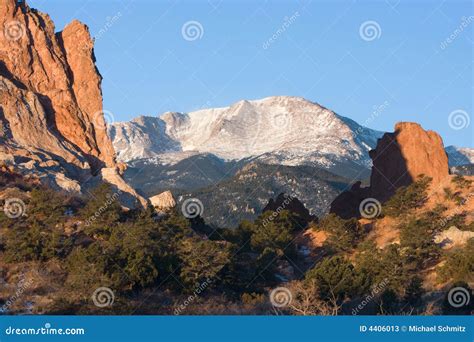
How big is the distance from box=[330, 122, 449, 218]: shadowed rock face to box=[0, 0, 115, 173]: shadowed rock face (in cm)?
2261

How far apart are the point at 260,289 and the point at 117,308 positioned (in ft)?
49.2

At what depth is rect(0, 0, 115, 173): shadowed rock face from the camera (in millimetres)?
63250

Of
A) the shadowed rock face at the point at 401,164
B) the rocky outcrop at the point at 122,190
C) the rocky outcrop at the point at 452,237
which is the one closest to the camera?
the rocky outcrop at the point at 452,237

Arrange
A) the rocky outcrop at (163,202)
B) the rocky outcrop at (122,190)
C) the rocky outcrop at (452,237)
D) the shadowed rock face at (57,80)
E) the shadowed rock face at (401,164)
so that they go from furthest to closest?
1. the shadowed rock face at (401,164)
2. the shadowed rock face at (57,80)
3. the rocky outcrop at (163,202)
4. the rocky outcrop at (122,190)
5. the rocky outcrop at (452,237)

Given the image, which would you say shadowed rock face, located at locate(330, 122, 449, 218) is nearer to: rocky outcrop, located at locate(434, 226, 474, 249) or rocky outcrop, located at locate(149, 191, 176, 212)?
rocky outcrop, located at locate(149, 191, 176, 212)

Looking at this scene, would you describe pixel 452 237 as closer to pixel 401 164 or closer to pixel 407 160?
pixel 407 160

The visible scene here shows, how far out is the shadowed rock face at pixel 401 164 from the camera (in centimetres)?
7231

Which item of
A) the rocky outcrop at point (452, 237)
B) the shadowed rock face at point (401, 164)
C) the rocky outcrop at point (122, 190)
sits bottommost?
the rocky outcrop at point (122, 190)

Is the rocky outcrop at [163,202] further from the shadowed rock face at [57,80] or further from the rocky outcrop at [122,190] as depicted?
the shadowed rock face at [57,80]

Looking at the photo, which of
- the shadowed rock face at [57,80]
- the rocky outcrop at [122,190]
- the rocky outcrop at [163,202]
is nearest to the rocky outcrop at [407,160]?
the rocky outcrop at [163,202]

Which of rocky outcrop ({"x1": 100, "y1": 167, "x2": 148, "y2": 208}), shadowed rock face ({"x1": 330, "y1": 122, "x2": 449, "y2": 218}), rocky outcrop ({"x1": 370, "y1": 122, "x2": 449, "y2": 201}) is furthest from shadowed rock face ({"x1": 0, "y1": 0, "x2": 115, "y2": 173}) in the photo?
rocky outcrop ({"x1": 370, "y1": 122, "x2": 449, "y2": 201})

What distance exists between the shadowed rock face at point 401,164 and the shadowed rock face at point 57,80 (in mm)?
22610

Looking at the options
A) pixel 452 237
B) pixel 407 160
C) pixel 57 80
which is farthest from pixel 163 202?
pixel 407 160

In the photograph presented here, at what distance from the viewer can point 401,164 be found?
7356 centimetres
